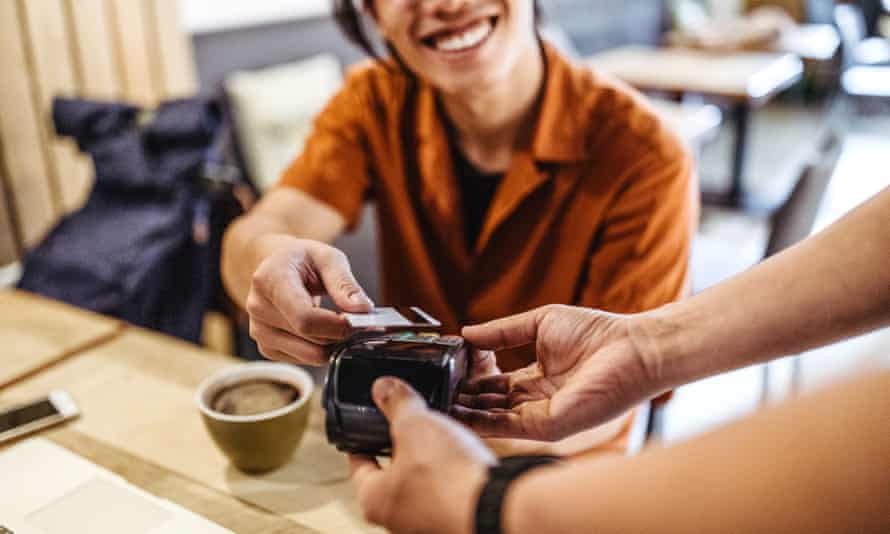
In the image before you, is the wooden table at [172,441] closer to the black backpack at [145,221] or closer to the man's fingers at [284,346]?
the man's fingers at [284,346]

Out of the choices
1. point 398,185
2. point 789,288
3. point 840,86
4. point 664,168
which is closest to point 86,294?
point 398,185

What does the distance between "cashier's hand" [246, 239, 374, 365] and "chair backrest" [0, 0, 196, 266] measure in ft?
5.83

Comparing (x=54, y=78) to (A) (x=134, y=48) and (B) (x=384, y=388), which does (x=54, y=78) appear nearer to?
(A) (x=134, y=48)

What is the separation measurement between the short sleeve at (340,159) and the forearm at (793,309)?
80 centimetres

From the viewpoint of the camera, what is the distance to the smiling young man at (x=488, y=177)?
117cm

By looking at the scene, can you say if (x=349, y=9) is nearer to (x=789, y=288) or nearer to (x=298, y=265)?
(x=298, y=265)

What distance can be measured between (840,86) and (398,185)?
504 cm

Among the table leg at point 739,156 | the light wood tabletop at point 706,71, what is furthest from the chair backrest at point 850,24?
the table leg at point 739,156

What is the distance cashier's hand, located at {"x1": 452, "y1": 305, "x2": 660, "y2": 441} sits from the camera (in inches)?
29.0

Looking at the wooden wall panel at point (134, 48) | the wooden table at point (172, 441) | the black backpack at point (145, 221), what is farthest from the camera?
the wooden wall panel at point (134, 48)

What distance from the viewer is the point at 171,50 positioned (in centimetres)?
292

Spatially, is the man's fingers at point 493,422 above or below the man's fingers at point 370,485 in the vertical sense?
below

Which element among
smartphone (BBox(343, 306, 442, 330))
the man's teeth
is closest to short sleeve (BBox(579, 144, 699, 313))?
the man's teeth

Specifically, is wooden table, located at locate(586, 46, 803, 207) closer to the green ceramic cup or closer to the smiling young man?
the smiling young man
